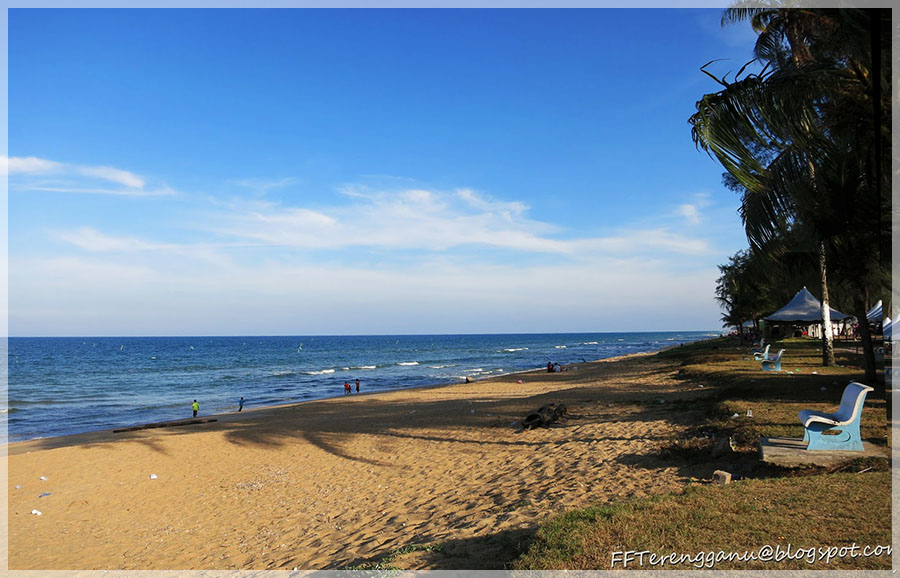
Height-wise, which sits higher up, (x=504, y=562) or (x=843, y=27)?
(x=843, y=27)

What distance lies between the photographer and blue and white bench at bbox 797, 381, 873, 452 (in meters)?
6.55

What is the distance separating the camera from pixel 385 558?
528cm

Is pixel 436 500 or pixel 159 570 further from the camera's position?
pixel 436 500

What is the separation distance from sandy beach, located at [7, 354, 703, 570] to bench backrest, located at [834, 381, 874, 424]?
2053mm

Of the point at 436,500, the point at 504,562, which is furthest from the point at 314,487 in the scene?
the point at 504,562

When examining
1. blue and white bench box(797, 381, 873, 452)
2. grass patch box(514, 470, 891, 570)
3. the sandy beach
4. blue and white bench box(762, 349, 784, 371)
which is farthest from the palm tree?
blue and white bench box(762, 349, 784, 371)

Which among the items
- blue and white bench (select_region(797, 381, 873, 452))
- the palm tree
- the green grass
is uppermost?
the palm tree

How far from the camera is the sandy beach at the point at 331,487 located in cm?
668

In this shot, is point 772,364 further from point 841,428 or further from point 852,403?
point 841,428

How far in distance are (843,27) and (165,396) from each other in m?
38.7

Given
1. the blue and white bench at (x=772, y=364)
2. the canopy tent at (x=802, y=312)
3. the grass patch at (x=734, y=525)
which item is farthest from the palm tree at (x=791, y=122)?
the canopy tent at (x=802, y=312)

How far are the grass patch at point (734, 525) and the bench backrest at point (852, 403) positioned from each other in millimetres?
998

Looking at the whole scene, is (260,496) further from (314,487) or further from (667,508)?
(667,508)

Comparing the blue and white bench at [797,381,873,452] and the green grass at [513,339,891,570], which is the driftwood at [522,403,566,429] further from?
the blue and white bench at [797,381,873,452]
